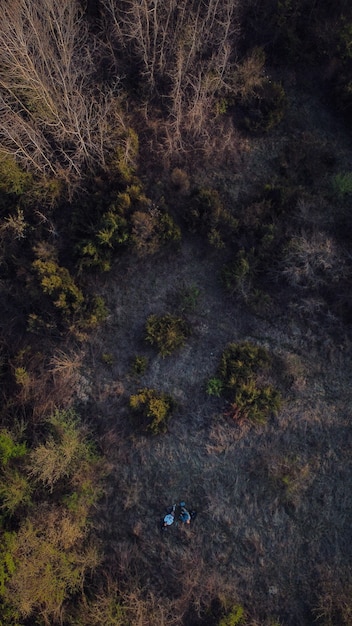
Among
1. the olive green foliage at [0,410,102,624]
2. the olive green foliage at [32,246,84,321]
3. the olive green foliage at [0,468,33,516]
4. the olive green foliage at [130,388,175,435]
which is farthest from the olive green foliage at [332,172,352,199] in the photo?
the olive green foliage at [0,468,33,516]

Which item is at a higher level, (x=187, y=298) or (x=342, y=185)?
(x=342, y=185)

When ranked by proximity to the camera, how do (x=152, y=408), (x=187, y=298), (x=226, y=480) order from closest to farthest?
(x=152, y=408)
(x=226, y=480)
(x=187, y=298)

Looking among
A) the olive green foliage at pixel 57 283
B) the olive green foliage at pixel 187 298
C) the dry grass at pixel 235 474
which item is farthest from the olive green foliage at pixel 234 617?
the olive green foliage at pixel 57 283

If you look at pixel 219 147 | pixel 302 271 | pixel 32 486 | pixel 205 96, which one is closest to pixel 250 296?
pixel 302 271

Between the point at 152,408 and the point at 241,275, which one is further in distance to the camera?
the point at 241,275

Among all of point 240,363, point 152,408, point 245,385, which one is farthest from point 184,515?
point 240,363

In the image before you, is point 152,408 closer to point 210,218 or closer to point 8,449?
point 8,449

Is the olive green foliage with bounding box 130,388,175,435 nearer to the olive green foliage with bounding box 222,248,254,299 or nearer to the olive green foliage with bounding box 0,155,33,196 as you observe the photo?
the olive green foliage with bounding box 222,248,254,299

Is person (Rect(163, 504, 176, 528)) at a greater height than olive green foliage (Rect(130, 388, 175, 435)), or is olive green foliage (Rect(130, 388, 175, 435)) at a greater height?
olive green foliage (Rect(130, 388, 175, 435))
